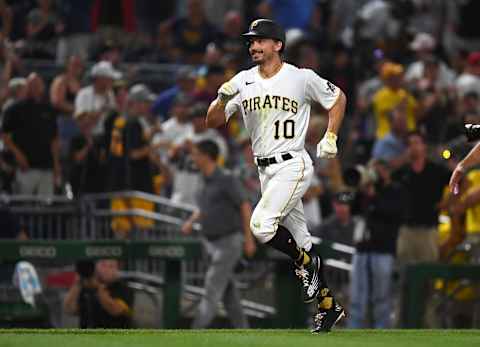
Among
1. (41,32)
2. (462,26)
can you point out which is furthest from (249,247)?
(462,26)

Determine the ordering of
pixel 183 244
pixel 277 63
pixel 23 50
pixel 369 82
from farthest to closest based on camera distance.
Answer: pixel 369 82 < pixel 23 50 < pixel 183 244 < pixel 277 63

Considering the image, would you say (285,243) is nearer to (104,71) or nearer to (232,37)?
(104,71)

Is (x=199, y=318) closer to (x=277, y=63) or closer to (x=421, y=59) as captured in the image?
(x=277, y=63)

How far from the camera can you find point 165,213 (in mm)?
16234

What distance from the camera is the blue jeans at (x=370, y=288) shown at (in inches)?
563

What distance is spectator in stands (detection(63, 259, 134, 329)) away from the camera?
13.9 metres

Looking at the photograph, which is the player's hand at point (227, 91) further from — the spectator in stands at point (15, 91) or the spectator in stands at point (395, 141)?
the spectator in stands at point (15, 91)

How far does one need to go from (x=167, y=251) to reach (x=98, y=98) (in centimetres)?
295

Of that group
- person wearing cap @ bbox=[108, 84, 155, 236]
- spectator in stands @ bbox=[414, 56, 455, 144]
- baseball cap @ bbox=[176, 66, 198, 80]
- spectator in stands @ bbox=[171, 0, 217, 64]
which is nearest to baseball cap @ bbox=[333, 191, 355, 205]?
person wearing cap @ bbox=[108, 84, 155, 236]

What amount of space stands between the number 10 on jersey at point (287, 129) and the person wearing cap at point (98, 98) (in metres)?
6.46

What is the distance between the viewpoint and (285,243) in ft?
33.2

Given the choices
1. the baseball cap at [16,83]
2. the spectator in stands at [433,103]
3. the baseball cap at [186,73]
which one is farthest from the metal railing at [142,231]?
the spectator in stands at [433,103]

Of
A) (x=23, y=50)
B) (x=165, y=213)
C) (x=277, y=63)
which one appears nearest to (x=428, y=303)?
(x=165, y=213)

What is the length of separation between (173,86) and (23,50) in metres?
2.10
